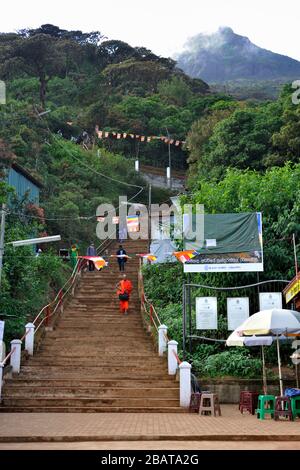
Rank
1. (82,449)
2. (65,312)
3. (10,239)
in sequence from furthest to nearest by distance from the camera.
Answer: (65,312), (10,239), (82,449)

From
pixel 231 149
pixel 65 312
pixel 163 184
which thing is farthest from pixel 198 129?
pixel 65 312

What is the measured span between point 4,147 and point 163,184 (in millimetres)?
29224

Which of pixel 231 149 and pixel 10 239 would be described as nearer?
pixel 10 239

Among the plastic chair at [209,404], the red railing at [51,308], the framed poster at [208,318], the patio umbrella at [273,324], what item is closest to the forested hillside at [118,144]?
the red railing at [51,308]

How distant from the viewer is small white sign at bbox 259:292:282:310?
1648cm

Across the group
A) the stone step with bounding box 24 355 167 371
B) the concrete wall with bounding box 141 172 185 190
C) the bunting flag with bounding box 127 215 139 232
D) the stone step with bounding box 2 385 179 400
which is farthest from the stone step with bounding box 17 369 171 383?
the concrete wall with bounding box 141 172 185 190

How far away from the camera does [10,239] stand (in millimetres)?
19547

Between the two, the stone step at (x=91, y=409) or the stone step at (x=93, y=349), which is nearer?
the stone step at (x=91, y=409)

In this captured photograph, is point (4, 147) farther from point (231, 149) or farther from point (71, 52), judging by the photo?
point (71, 52)

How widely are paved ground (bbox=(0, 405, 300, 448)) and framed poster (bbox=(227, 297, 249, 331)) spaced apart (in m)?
3.18

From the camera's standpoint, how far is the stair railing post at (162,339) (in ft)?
55.9

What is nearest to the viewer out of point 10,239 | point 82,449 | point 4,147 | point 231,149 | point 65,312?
point 82,449

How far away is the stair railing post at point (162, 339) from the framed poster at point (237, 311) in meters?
1.85

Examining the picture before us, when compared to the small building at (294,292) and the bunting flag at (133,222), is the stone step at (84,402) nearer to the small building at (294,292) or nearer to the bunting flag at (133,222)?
the small building at (294,292)
